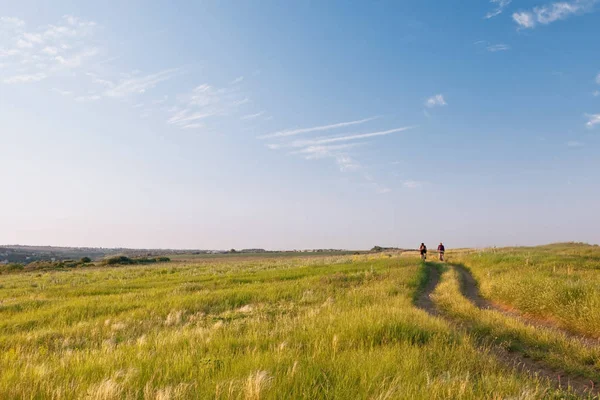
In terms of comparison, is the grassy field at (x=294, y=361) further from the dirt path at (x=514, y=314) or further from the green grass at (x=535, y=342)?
the dirt path at (x=514, y=314)

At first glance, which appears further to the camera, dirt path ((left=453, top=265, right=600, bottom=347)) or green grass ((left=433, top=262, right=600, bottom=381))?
dirt path ((left=453, top=265, right=600, bottom=347))

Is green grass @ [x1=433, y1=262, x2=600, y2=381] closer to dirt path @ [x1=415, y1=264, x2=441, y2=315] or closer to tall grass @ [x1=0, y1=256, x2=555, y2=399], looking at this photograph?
dirt path @ [x1=415, y1=264, x2=441, y2=315]

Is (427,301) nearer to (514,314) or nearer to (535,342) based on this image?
(514,314)

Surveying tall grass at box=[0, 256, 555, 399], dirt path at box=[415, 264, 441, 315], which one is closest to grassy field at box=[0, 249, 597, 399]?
tall grass at box=[0, 256, 555, 399]

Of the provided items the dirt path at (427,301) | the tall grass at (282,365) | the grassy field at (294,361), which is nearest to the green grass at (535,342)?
the grassy field at (294,361)

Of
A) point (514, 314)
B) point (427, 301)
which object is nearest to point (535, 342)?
point (514, 314)

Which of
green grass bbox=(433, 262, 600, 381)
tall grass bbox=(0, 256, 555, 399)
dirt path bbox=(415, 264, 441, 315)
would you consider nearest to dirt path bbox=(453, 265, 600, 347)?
green grass bbox=(433, 262, 600, 381)

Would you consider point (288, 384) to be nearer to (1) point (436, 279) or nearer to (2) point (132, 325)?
(2) point (132, 325)

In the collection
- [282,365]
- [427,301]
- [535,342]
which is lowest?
[427,301]

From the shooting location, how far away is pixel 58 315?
1388 centimetres

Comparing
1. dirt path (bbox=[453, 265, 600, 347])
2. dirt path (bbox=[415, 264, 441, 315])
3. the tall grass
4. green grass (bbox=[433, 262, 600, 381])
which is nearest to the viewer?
the tall grass

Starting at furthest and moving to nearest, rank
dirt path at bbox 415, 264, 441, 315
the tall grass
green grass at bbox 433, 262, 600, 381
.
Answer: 1. dirt path at bbox 415, 264, 441, 315
2. green grass at bbox 433, 262, 600, 381
3. the tall grass

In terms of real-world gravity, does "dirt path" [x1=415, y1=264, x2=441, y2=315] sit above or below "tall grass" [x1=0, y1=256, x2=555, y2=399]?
below

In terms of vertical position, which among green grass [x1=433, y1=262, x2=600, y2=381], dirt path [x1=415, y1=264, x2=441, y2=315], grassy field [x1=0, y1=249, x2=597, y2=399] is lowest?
dirt path [x1=415, y1=264, x2=441, y2=315]
